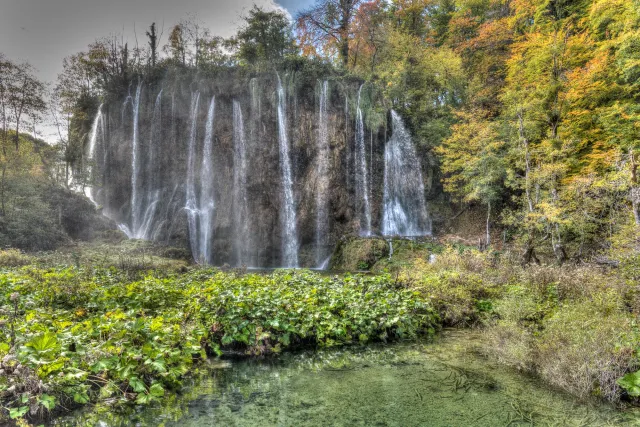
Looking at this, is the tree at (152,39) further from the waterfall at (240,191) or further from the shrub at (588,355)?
the shrub at (588,355)

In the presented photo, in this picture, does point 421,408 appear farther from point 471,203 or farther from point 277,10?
point 277,10

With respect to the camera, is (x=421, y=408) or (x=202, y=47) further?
(x=202, y=47)

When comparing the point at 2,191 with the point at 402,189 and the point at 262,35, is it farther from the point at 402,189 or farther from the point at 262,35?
the point at 402,189

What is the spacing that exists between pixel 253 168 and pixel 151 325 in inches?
789

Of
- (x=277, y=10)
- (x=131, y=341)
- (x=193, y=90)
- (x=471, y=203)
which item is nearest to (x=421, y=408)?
(x=131, y=341)

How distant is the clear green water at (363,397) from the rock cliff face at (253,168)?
16305mm

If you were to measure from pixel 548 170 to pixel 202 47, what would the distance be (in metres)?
27.4

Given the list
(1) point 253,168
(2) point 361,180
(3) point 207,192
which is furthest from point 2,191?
(2) point 361,180

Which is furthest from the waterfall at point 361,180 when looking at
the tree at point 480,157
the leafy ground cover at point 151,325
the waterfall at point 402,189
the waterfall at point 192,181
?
the leafy ground cover at point 151,325

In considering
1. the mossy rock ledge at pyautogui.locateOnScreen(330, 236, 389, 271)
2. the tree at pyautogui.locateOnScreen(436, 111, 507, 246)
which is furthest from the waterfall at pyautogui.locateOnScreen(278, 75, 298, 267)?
the tree at pyautogui.locateOnScreen(436, 111, 507, 246)

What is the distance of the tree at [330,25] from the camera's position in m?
27.2

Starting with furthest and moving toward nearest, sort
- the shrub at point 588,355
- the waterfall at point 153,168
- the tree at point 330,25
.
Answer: the tree at point 330,25
the waterfall at point 153,168
the shrub at point 588,355

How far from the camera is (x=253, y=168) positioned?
2358cm

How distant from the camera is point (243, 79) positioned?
24.6 meters
